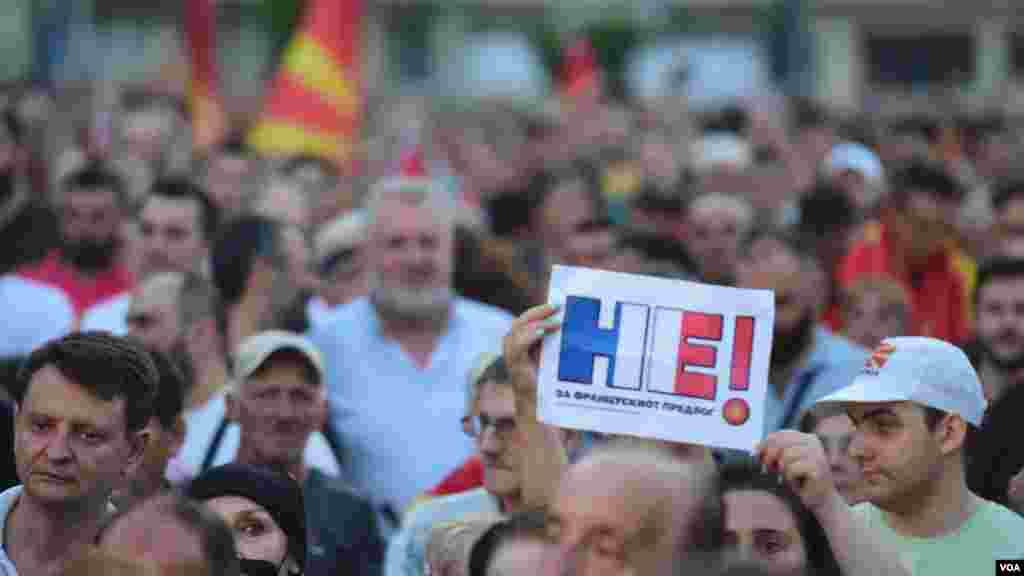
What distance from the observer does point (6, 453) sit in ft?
21.4

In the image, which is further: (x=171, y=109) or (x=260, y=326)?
(x=171, y=109)

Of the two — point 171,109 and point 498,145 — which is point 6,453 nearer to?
point 171,109

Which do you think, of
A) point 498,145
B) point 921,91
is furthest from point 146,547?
point 921,91

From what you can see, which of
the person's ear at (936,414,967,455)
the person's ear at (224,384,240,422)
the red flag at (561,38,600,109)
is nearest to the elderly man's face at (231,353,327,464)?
the person's ear at (224,384,240,422)

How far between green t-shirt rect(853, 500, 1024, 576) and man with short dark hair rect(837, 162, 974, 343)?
4034mm

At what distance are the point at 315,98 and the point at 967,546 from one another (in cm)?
1038

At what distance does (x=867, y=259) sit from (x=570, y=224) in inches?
57.5

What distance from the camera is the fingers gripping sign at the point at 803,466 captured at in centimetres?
491

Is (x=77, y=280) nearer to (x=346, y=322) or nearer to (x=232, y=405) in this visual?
(x=346, y=322)

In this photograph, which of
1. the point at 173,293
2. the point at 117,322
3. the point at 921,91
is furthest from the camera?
the point at 921,91

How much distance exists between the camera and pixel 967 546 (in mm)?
5320

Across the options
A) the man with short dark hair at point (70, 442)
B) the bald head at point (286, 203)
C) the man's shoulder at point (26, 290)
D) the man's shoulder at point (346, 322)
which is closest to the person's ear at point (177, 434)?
the man with short dark hair at point (70, 442)

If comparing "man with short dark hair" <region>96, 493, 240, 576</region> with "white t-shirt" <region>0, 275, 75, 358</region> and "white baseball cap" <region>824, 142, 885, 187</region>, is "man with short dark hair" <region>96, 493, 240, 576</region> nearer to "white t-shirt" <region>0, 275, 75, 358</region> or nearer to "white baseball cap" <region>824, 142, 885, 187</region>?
"white t-shirt" <region>0, 275, 75, 358</region>

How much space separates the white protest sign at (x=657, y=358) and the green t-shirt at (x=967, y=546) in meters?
0.40
